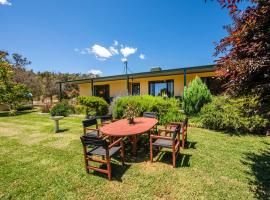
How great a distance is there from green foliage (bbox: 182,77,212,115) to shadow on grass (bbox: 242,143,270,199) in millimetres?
4201

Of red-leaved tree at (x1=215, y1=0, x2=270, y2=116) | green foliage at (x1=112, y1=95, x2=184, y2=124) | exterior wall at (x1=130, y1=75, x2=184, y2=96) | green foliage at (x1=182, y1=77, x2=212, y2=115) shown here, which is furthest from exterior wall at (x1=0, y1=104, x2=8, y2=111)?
red-leaved tree at (x1=215, y1=0, x2=270, y2=116)

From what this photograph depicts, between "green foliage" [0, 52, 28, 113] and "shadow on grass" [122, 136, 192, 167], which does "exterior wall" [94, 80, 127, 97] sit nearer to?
"green foliage" [0, 52, 28, 113]

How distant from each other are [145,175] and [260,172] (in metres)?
2.64

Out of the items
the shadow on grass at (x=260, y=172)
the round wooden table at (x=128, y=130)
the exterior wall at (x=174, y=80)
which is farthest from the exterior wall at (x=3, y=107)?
the shadow on grass at (x=260, y=172)

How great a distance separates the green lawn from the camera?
2861 mm

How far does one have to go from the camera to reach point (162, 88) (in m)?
14.5

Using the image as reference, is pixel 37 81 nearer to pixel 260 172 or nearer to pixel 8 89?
pixel 8 89

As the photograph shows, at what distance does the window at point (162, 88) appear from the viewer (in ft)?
46.1

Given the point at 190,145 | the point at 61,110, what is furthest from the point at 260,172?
the point at 61,110

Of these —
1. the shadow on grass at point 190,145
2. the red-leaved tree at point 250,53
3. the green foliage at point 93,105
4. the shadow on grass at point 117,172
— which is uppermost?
the red-leaved tree at point 250,53

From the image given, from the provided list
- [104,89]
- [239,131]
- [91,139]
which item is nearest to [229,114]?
[239,131]

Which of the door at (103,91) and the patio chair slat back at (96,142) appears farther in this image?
the door at (103,91)

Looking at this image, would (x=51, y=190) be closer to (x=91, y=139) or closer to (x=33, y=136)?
(x=91, y=139)

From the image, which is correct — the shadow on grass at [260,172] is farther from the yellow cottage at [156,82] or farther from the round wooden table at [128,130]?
the yellow cottage at [156,82]
